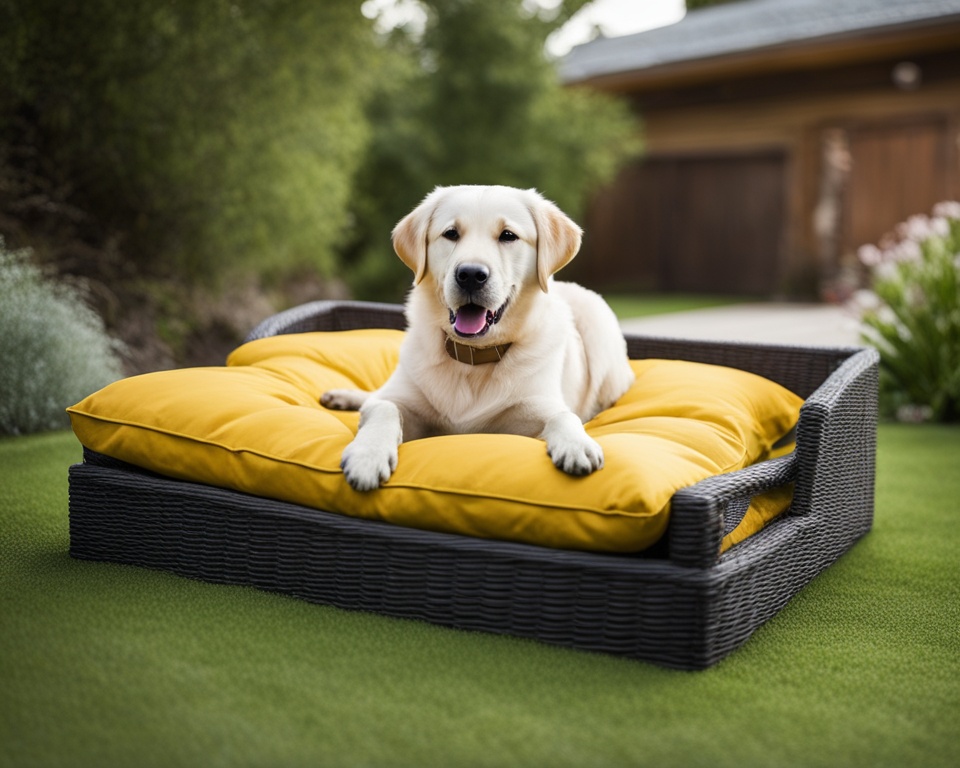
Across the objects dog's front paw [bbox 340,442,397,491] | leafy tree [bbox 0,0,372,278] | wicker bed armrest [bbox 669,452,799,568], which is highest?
leafy tree [bbox 0,0,372,278]

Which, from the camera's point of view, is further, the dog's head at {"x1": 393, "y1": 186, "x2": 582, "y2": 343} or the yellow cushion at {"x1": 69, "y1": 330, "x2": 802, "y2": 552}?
the dog's head at {"x1": 393, "y1": 186, "x2": 582, "y2": 343}

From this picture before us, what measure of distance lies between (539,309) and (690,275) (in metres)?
13.0

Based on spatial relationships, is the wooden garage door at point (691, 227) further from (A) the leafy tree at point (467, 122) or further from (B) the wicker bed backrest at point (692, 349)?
(B) the wicker bed backrest at point (692, 349)

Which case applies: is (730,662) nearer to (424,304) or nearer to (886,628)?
(886,628)

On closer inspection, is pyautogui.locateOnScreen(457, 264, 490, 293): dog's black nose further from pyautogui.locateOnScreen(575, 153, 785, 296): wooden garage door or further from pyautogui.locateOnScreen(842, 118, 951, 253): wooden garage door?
pyautogui.locateOnScreen(575, 153, 785, 296): wooden garage door

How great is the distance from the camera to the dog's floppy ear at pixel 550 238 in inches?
121

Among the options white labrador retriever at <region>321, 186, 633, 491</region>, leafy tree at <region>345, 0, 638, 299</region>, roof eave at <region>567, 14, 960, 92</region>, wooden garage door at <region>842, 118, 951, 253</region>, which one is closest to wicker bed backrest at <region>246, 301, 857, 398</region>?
white labrador retriever at <region>321, 186, 633, 491</region>

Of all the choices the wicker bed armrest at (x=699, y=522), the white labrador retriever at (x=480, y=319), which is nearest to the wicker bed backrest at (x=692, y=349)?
the white labrador retriever at (x=480, y=319)

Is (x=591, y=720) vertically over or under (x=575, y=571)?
under

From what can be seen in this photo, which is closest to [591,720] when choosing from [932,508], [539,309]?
[539,309]

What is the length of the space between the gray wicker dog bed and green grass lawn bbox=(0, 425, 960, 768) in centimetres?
6

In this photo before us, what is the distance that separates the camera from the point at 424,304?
124 inches

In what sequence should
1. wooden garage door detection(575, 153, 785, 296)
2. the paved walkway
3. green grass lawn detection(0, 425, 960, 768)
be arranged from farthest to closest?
wooden garage door detection(575, 153, 785, 296)
the paved walkway
green grass lawn detection(0, 425, 960, 768)

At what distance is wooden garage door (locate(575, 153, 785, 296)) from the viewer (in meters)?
14.6
